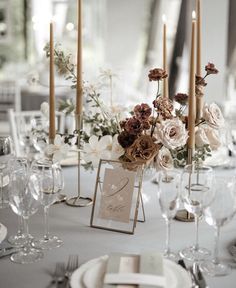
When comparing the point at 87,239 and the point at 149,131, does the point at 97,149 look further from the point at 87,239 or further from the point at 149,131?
the point at 87,239

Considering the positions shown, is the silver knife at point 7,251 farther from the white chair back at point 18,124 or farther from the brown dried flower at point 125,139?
the white chair back at point 18,124

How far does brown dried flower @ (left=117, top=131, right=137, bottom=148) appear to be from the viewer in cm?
134

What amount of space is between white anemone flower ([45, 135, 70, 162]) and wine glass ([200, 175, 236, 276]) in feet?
1.78

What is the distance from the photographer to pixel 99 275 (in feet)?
3.21

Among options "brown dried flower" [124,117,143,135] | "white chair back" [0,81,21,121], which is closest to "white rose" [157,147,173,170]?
"brown dried flower" [124,117,143,135]

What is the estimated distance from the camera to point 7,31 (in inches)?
310

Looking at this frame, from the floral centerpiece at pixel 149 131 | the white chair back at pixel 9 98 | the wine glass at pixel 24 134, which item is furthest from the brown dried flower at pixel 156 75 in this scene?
the white chair back at pixel 9 98

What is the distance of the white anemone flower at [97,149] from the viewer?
1.37 meters

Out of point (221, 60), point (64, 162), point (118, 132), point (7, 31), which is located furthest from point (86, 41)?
point (118, 132)

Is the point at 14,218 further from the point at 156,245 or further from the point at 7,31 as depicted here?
the point at 7,31

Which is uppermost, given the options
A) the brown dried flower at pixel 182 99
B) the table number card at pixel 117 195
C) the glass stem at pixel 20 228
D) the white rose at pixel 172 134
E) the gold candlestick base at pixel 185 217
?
the brown dried flower at pixel 182 99

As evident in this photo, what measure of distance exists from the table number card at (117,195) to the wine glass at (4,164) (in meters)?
0.40

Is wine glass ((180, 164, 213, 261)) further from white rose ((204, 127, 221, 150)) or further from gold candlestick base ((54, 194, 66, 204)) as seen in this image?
gold candlestick base ((54, 194, 66, 204))

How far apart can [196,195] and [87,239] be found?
1.10ft
